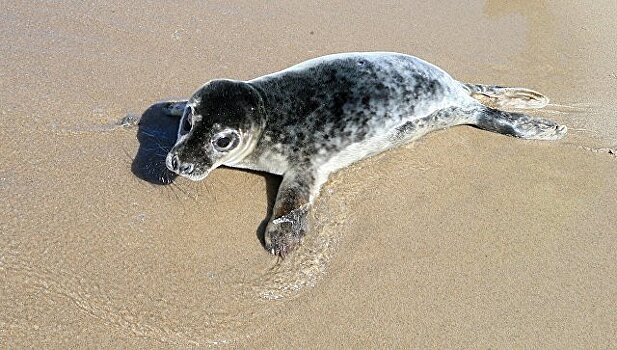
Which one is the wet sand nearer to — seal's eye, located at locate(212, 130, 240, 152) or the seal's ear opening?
the seal's ear opening

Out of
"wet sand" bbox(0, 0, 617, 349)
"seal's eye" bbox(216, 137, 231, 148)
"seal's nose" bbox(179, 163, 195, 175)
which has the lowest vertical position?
"wet sand" bbox(0, 0, 617, 349)

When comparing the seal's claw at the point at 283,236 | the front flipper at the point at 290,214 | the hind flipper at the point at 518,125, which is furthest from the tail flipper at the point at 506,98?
the seal's claw at the point at 283,236

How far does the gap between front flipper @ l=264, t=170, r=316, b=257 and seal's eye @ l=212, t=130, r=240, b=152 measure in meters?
0.41

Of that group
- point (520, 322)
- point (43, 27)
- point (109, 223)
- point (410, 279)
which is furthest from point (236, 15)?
point (520, 322)

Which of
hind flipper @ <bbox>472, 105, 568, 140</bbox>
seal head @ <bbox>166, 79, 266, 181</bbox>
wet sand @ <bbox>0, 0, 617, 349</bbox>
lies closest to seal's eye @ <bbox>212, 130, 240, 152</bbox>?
seal head @ <bbox>166, 79, 266, 181</bbox>

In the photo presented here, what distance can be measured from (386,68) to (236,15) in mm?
1842

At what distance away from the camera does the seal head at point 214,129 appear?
10.9 feet

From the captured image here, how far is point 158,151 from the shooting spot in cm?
370

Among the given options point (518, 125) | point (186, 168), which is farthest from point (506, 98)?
point (186, 168)

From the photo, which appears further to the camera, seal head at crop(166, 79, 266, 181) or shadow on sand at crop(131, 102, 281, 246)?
shadow on sand at crop(131, 102, 281, 246)

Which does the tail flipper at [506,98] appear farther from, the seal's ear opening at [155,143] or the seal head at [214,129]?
the seal's ear opening at [155,143]

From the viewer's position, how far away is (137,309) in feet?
9.29

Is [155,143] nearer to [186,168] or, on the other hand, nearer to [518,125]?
[186,168]

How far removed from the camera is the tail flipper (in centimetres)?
457
